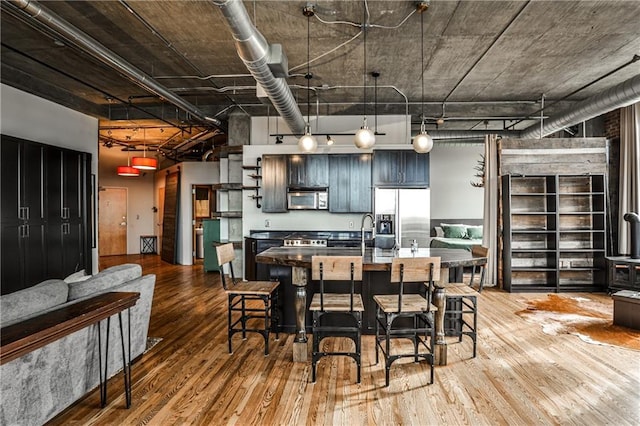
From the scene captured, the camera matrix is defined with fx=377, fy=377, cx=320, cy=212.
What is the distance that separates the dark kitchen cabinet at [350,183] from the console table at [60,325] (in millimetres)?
4901

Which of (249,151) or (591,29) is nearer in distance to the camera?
(591,29)

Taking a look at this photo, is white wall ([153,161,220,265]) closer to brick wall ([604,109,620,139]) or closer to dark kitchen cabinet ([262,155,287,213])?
dark kitchen cabinet ([262,155,287,213])

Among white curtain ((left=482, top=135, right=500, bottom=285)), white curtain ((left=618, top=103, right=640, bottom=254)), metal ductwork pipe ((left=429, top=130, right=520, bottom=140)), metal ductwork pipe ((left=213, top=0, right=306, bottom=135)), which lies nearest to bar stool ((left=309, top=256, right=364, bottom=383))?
metal ductwork pipe ((left=213, top=0, right=306, bottom=135))

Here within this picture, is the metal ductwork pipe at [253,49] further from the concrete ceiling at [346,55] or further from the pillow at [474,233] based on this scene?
the pillow at [474,233]

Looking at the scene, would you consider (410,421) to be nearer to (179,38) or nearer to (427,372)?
(427,372)

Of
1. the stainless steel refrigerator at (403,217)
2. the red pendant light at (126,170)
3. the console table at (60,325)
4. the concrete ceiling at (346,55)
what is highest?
the concrete ceiling at (346,55)

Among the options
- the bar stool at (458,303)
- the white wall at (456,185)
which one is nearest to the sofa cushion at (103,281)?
the bar stool at (458,303)

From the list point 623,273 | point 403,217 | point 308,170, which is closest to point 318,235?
point 308,170

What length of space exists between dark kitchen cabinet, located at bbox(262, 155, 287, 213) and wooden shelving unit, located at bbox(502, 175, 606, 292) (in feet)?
13.2

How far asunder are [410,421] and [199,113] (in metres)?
6.02

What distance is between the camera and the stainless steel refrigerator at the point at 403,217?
22.8ft

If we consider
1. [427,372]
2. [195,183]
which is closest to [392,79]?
[427,372]

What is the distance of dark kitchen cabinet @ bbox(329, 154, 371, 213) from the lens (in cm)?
719

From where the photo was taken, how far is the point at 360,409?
8.52 feet
